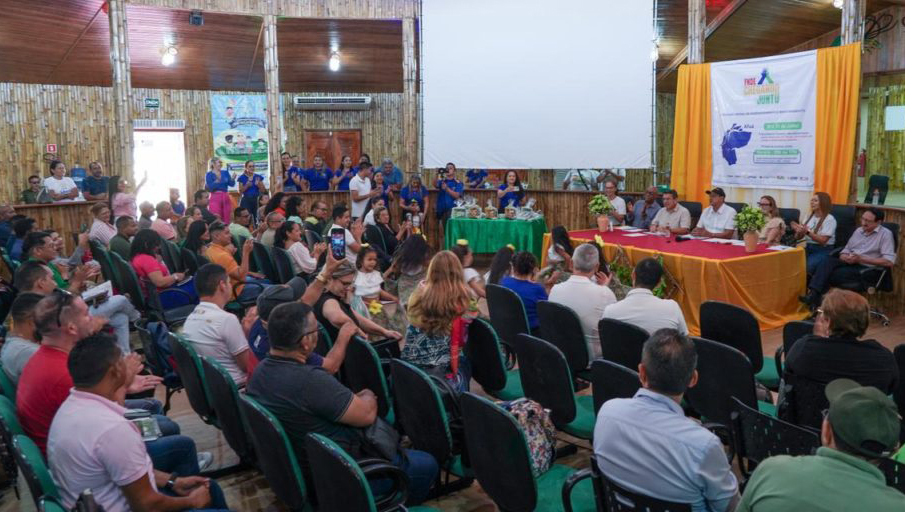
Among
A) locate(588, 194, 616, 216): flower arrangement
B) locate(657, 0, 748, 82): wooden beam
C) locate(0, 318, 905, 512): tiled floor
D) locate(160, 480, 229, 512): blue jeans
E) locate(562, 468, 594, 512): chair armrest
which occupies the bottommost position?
locate(0, 318, 905, 512): tiled floor

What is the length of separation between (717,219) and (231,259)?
5.60m

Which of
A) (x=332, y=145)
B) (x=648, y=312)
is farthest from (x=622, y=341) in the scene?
(x=332, y=145)

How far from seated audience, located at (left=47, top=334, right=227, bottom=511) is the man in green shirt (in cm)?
463

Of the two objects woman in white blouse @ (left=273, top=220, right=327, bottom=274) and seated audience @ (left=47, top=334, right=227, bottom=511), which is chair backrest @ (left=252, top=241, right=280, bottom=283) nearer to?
woman in white blouse @ (left=273, top=220, right=327, bottom=274)

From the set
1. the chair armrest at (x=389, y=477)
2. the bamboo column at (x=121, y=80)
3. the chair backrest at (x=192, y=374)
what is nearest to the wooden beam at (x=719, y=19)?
the bamboo column at (x=121, y=80)

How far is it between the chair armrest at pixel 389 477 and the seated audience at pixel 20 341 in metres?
1.75

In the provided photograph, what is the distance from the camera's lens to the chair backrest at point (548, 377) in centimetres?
353

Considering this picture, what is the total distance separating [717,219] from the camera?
859cm

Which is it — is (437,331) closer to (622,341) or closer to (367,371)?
(367,371)

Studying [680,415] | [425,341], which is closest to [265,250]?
[425,341]

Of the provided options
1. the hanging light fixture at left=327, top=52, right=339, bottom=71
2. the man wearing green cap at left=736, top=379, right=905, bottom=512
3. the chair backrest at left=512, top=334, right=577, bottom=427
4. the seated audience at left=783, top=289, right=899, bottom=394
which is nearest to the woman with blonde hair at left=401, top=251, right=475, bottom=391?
the chair backrest at left=512, top=334, right=577, bottom=427

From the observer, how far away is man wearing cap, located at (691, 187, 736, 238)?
27.6 ft

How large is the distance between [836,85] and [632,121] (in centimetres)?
287

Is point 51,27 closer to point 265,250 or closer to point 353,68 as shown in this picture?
point 353,68
